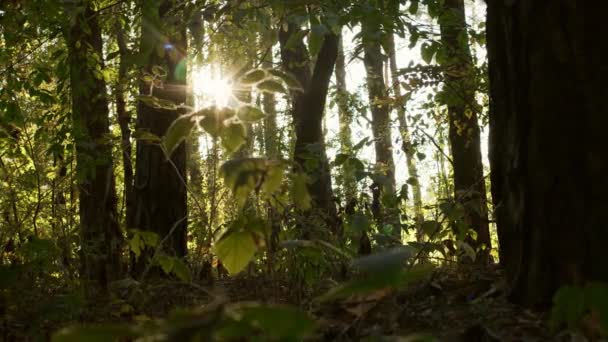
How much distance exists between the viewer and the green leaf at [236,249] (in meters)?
1.58

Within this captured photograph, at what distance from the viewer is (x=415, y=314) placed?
2.14 metres

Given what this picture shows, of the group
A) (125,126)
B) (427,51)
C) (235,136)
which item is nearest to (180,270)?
(235,136)

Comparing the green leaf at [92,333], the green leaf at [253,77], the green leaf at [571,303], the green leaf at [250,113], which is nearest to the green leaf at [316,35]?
the green leaf at [253,77]

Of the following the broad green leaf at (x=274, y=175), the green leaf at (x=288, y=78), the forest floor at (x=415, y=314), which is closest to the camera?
the broad green leaf at (x=274, y=175)

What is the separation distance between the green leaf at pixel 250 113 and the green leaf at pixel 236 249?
31 centimetres

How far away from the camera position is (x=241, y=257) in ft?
5.24

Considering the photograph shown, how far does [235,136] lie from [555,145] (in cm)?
106

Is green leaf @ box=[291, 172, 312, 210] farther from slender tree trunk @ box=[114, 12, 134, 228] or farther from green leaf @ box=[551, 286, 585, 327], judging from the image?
slender tree trunk @ box=[114, 12, 134, 228]

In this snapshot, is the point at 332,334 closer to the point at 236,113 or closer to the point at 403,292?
the point at 403,292

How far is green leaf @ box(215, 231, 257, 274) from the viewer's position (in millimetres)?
1582

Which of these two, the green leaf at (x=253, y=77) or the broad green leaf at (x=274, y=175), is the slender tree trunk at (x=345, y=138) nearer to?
the green leaf at (x=253, y=77)

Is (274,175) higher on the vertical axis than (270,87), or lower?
lower

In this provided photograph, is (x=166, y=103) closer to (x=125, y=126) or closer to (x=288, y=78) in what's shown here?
(x=288, y=78)

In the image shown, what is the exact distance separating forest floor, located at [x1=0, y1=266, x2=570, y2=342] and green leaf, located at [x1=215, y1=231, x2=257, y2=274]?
4.1 inches
